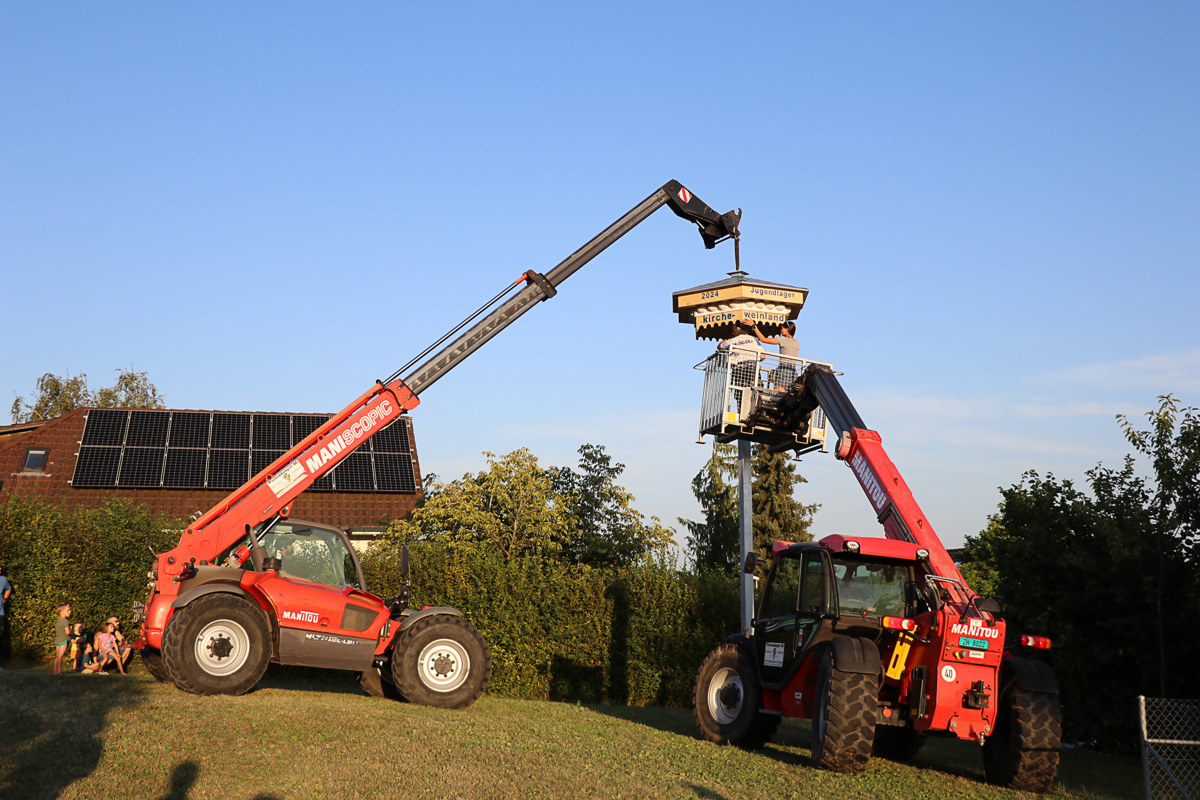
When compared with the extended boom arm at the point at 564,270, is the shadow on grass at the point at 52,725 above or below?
below

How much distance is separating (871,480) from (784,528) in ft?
99.5

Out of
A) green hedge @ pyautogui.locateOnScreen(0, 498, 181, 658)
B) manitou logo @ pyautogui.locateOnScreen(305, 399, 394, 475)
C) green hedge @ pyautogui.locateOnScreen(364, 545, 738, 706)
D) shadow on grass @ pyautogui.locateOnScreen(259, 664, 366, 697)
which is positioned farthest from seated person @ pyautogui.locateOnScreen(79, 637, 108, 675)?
manitou logo @ pyautogui.locateOnScreen(305, 399, 394, 475)

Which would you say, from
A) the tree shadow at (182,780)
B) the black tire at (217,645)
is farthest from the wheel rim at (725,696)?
the tree shadow at (182,780)

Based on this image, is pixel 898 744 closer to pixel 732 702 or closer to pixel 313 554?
pixel 732 702

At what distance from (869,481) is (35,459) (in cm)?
2617

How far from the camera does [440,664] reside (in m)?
13.0

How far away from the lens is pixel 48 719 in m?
9.50

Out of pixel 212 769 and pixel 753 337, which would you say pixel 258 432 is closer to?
pixel 753 337

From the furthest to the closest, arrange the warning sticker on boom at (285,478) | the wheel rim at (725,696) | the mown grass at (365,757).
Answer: the warning sticker on boom at (285,478) < the wheel rim at (725,696) < the mown grass at (365,757)

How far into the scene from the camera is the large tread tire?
11.9 metres

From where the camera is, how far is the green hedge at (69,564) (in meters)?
17.4

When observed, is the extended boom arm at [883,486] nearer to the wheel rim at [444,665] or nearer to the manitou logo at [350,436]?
the wheel rim at [444,665]

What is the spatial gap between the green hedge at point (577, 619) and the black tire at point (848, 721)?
9695 millimetres

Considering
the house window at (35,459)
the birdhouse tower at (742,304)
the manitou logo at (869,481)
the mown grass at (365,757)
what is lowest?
the mown grass at (365,757)
